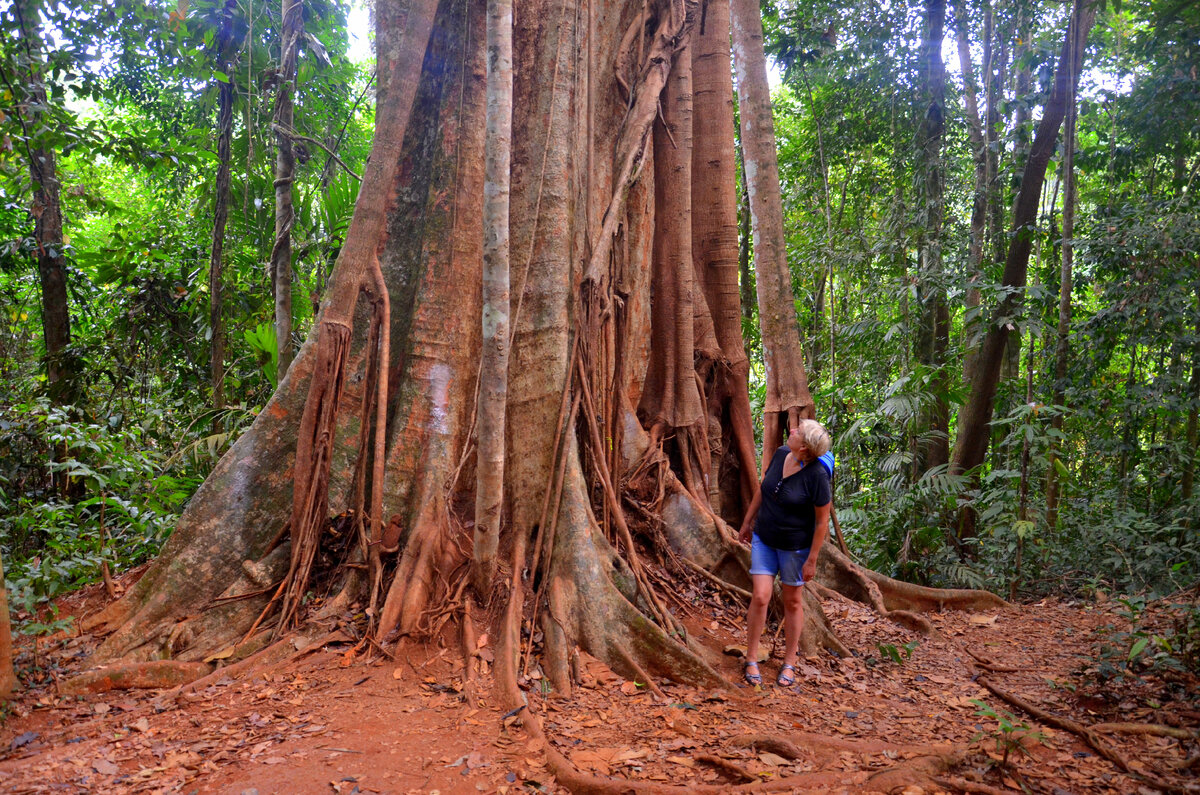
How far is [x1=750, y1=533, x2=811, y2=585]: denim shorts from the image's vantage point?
4.23m

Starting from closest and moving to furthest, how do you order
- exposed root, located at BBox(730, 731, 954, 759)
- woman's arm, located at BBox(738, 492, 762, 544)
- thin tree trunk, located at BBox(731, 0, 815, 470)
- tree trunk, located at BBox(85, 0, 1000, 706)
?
exposed root, located at BBox(730, 731, 954, 759)
tree trunk, located at BBox(85, 0, 1000, 706)
woman's arm, located at BBox(738, 492, 762, 544)
thin tree trunk, located at BBox(731, 0, 815, 470)

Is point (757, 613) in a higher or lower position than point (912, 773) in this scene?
higher

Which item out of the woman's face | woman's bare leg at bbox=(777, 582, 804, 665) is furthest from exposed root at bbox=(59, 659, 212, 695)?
the woman's face

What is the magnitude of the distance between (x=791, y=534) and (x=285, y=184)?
5.63m

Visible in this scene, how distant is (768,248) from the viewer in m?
6.26

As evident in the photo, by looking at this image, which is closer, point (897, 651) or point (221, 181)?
point (897, 651)

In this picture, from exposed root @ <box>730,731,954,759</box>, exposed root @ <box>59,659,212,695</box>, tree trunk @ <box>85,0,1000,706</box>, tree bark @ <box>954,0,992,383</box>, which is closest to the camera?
exposed root @ <box>730,731,954,759</box>

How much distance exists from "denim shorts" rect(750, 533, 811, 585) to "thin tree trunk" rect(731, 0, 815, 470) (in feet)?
6.11

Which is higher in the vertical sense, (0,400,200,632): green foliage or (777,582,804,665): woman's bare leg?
(0,400,200,632): green foliage

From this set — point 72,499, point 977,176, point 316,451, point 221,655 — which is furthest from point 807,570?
point 977,176

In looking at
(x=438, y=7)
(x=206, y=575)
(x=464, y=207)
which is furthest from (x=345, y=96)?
(x=206, y=575)

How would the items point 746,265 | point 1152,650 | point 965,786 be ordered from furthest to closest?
1. point 746,265
2. point 1152,650
3. point 965,786

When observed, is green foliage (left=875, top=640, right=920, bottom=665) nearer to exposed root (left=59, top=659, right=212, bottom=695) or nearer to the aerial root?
the aerial root

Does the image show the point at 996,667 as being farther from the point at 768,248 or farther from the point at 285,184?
the point at 285,184
